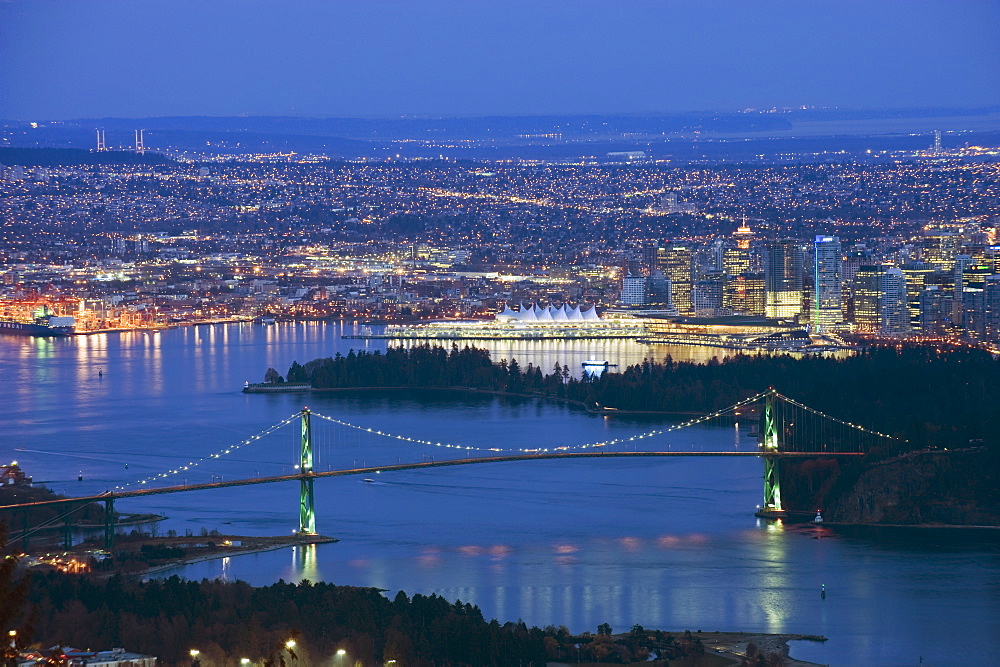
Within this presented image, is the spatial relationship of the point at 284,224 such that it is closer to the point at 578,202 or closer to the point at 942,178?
the point at 578,202

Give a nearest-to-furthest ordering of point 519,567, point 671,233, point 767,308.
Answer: point 519,567 < point 767,308 < point 671,233

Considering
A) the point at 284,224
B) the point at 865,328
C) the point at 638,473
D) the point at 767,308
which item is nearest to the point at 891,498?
the point at 638,473

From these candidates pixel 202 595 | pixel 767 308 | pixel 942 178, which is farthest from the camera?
pixel 942 178

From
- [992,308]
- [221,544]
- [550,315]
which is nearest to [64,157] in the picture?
[550,315]

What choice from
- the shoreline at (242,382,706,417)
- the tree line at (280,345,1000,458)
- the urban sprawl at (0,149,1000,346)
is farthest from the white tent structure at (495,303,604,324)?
the shoreline at (242,382,706,417)

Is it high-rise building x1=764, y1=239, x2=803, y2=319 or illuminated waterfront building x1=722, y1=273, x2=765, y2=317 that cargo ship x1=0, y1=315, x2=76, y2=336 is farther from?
high-rise building x1=764, y1=239, x2=803, y2=319

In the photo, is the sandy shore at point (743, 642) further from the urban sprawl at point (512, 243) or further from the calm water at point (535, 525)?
the urban sprawl at point (512, 243)
